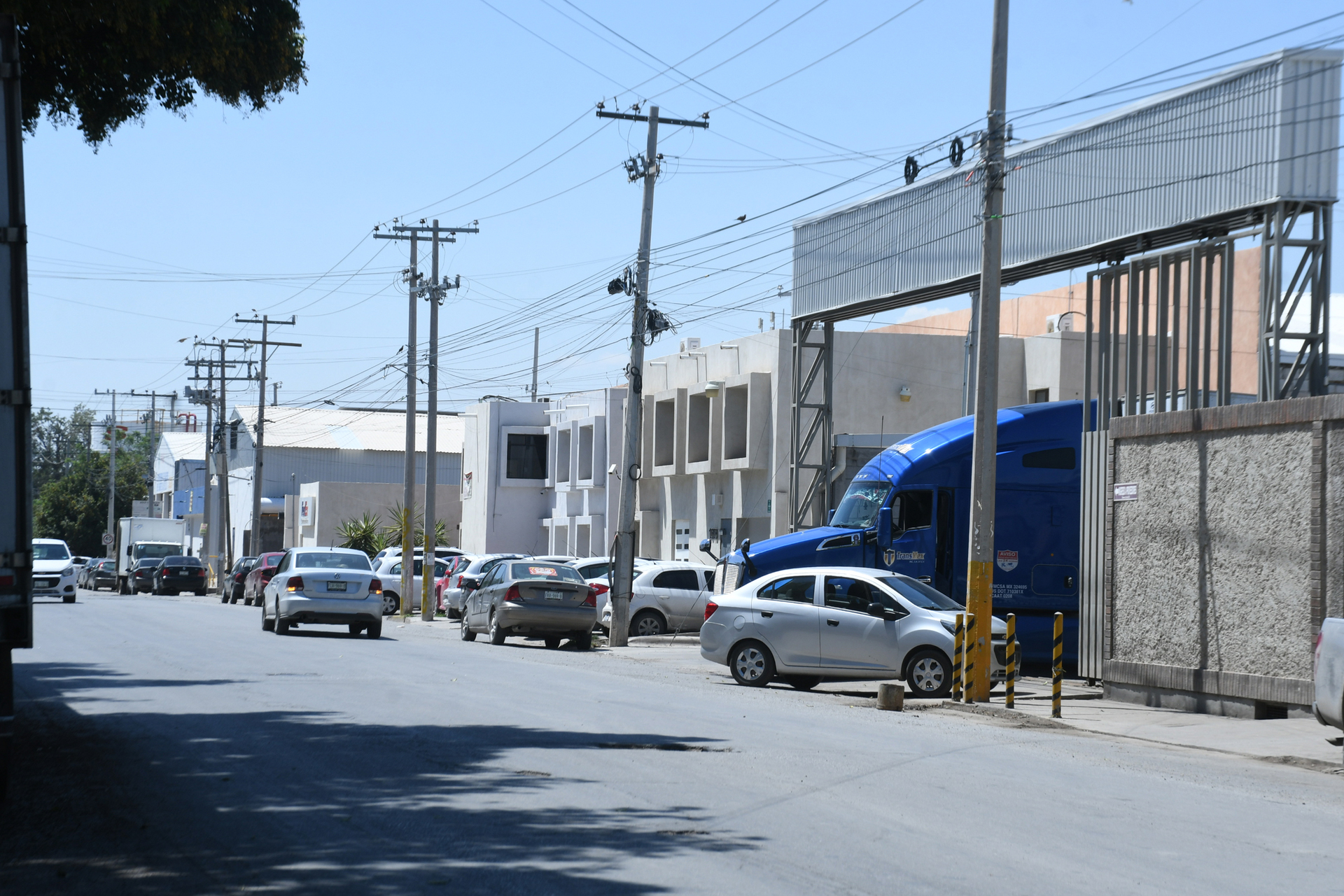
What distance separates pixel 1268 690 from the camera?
623 inches

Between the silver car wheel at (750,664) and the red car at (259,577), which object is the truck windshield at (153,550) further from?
the silver car wheel at (750,664)

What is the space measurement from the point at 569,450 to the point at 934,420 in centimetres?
1812

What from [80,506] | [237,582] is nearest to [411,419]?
[237,582]

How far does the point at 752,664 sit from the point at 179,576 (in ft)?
148

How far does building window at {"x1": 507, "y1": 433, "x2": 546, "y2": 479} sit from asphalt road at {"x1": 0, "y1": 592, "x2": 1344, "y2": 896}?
4316 cm

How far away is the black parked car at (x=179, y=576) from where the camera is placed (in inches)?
2339

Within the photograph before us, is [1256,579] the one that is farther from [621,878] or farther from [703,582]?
[703,582]

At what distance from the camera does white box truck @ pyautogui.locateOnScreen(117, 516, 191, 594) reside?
6381cm

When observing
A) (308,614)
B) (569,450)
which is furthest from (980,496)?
(569,450)

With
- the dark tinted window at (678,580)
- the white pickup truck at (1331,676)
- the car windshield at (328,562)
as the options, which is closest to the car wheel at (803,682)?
the white pickup truck at (1331,676)

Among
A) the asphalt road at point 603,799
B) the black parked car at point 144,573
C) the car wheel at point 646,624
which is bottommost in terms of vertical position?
the black parked car at point 144,573

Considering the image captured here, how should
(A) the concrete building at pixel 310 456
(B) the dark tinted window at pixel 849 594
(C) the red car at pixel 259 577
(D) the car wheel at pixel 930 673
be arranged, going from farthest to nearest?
(A) the concrete building at pixel 310 456
(C) the red car at pixel 259 577
(B) the dark tinted window at pixel 849 594
(D) the car wheel at pixel 930 673

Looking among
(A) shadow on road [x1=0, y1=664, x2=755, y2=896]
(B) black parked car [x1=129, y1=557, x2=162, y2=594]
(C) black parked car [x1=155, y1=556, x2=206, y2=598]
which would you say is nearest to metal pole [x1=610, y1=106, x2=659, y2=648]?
(A) shadow on road [x1=0, y1=664, x2=755, y2=896]

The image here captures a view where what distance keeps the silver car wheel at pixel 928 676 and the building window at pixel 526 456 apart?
140ft
